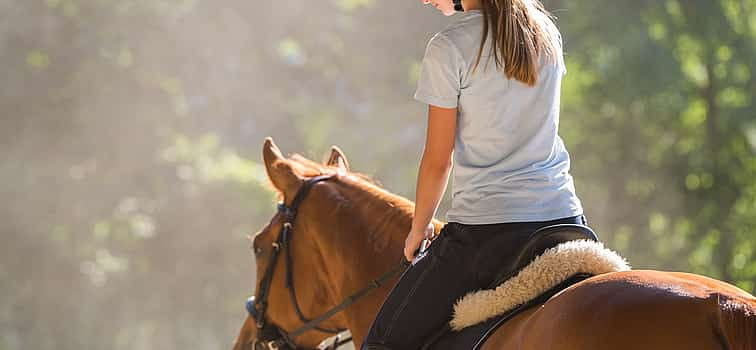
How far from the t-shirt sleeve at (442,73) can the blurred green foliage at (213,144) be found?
9823mm

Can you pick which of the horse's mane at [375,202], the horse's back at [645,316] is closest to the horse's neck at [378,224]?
the horse's mane at [375,202]

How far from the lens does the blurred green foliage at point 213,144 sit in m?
12.2

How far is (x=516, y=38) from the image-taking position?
2461 mm

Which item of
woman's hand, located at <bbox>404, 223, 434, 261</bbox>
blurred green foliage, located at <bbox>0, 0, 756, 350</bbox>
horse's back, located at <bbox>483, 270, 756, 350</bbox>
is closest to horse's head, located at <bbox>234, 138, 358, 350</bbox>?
woman's hand, located at <bbox>404, 223, 434, 261</bbox>

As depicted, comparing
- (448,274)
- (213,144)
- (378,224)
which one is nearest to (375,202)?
(378,224)

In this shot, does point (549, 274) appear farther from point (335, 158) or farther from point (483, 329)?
point (335, 158)

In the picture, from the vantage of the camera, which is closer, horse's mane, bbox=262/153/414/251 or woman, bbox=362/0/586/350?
woman, bbox=362/0/586/350

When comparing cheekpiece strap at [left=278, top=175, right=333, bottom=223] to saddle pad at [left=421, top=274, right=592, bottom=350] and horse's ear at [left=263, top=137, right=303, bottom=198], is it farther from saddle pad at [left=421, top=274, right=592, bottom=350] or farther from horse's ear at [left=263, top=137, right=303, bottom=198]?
saddle pad at [left=421, top=274, right=592, bottom=350]

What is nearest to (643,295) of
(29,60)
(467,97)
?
(467,97)

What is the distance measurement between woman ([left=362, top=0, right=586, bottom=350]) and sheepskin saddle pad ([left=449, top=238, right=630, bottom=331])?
0.29 ft

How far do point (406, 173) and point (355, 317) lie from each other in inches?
448

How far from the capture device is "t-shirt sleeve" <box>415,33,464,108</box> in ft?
8.07

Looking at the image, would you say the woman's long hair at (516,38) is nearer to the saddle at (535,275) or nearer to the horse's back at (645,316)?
the saddle at (535,275)

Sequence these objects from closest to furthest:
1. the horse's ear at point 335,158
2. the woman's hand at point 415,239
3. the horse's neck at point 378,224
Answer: the woman's hand at point 415,239, the horse's neck at point 378,224, the horse's ear at point 335,158
